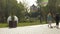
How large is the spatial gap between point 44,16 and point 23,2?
5295mm

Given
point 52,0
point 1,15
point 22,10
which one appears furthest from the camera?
point 52,0

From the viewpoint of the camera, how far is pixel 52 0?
47.0 m

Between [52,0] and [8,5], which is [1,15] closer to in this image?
[8,5]

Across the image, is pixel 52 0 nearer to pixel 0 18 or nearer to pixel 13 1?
pixel 13 1

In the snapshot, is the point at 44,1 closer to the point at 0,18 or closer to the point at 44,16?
the point at 44,16

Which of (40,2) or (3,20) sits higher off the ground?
(40,2)

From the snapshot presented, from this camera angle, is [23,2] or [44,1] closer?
[23,2]

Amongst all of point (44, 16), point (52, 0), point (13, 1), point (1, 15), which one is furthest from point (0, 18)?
point (52, 0)

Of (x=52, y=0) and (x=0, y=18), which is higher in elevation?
(x=52, y=0)

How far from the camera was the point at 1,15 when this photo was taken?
43594 mm

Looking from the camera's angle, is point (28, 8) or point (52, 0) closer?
point (28, 8)

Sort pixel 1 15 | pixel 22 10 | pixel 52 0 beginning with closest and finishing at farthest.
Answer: pixel 22 10 < pixel 1 15 < pixel 52 0

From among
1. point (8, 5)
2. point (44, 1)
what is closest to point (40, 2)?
point (44, 1)

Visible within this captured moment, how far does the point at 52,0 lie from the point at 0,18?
12.9 meters
